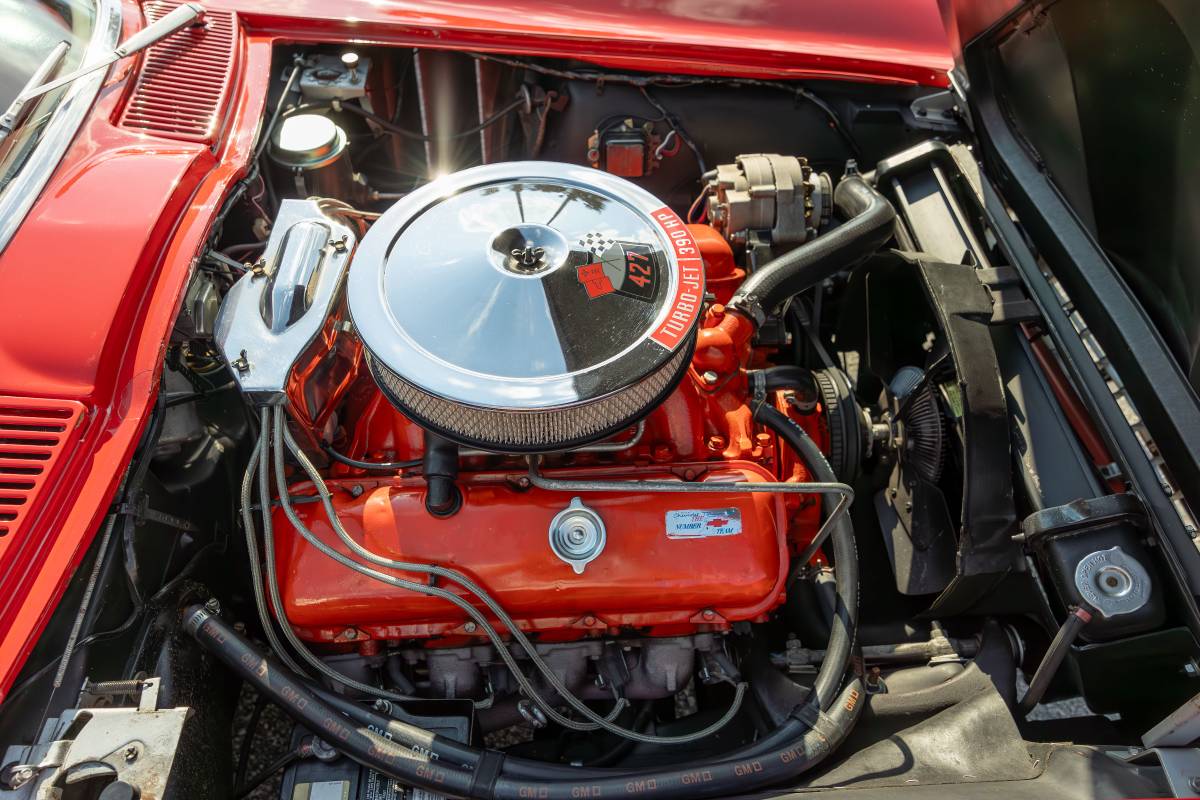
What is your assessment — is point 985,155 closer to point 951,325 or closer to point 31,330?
point 951,325

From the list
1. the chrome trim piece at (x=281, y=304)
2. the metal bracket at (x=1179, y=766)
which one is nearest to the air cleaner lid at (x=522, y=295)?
the chrome trim piece at (x=281, y=304)

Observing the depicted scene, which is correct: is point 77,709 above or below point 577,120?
below

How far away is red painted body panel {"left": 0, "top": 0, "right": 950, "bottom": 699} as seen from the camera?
125cm

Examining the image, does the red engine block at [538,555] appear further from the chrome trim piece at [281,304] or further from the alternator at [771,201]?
the alternator at [771,201]

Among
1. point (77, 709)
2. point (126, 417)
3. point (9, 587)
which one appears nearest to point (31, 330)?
point (126, 417)

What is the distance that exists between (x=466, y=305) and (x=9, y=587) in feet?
2.42

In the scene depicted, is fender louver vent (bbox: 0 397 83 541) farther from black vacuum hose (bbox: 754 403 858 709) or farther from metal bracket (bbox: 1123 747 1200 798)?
metal bracket (bbox: 1123 747 1200 798)

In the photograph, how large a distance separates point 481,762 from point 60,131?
1439 mm

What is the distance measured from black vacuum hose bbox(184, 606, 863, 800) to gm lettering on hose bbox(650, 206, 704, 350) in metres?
0.70

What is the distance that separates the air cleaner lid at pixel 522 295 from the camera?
51.4 inches

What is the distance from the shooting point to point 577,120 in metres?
2.34

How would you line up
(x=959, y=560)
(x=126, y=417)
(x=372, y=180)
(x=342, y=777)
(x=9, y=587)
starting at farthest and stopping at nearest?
(x=372, y=180) → (x=959, y=560) → (x=342, y=777) → (x=126, y=417) → (x=9, y=587)

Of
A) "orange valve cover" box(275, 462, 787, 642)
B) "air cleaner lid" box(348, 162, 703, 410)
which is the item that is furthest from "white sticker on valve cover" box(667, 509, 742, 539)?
"air cleaner lid" box(348, 162, 703, 410)

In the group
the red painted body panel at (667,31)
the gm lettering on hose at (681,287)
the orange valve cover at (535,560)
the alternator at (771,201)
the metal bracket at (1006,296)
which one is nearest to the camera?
the gm lettering on hose at (681,287)
